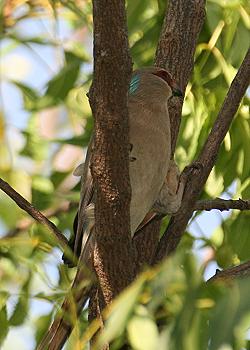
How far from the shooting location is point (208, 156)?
366cm

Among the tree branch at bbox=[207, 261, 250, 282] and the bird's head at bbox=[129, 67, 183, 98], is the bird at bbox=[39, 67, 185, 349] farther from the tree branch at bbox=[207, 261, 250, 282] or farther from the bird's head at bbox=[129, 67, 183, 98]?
the tree branch at bbox=[207, 261, 250, 282]

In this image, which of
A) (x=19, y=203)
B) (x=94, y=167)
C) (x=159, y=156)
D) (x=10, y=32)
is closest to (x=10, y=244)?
(x=19, y=203)

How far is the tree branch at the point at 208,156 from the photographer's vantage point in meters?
3.62

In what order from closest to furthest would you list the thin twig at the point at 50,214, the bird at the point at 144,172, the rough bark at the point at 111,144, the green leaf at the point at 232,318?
the green leaf at the point at 232,318 → the rough bark at the point at 111,144 → the bird at the point at 144,172 → the thin twig at the point at 50,214

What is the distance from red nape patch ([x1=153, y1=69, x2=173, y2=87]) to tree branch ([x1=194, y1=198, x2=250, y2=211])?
54 centimetres

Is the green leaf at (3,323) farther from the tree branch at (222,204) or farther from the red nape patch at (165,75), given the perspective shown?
the red nape patch at (165,75)

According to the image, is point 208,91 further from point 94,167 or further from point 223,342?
point 223,342

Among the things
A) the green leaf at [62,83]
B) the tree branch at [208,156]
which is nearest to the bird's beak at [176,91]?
the tree branch at [208,156]

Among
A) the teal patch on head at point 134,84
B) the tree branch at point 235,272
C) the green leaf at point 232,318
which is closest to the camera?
the green leaf at point 232,318

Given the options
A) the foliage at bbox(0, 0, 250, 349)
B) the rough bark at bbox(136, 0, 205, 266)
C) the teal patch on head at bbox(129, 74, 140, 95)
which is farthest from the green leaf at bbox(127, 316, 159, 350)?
the teal patch on head at bbox(129, 74, 140, 95)

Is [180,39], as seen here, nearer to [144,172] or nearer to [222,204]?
[144,172]

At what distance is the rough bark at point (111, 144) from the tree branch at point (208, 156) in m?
0.49

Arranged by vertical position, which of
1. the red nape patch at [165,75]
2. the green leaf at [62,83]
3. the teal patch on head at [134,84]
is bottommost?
the red nape patch at [165,75]

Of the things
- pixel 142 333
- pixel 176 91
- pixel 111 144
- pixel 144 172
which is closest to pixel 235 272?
pixel 144 172
